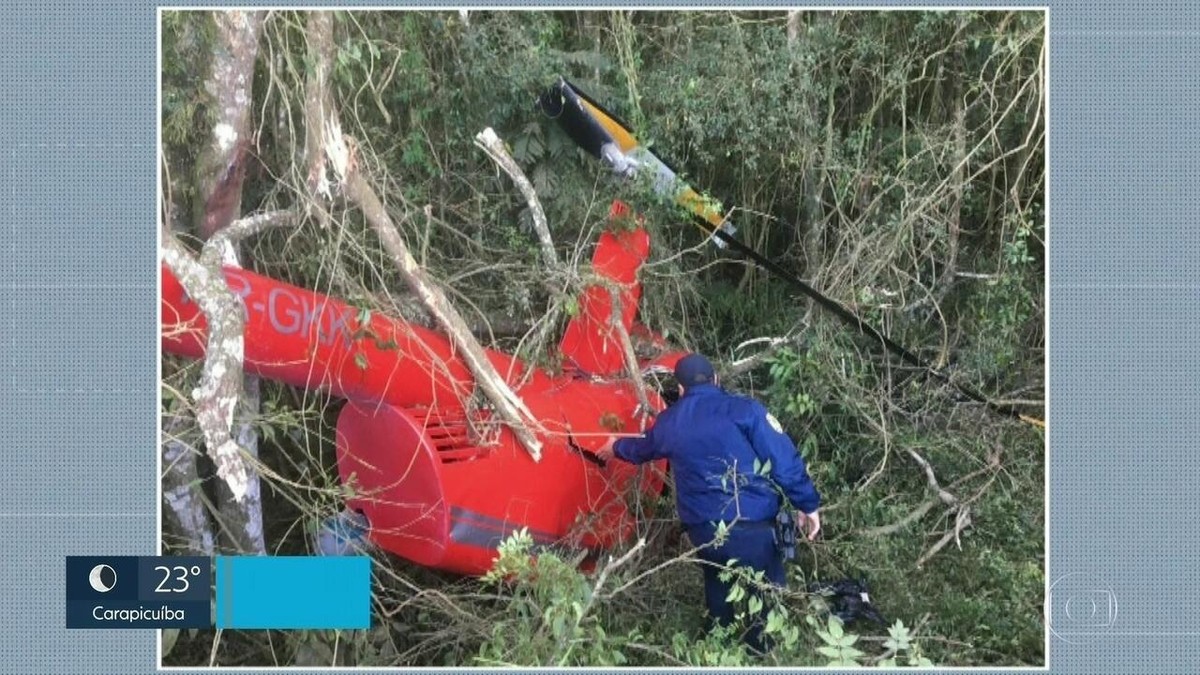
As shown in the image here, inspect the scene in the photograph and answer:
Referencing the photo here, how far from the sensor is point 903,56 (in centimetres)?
420

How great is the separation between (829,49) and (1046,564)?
243 cm

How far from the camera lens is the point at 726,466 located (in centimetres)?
338

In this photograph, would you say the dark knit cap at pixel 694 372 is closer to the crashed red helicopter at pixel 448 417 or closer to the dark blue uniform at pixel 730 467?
the dark blue uniform at pixel 730 467

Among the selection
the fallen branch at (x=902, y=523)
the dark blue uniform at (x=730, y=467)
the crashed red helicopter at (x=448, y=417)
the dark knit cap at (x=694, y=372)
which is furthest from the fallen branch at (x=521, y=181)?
the fallen branch at (x=902, y=523)

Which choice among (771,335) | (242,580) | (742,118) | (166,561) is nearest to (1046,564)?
(771,335)

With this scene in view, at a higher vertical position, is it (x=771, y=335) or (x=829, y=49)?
(x=829, y=49)

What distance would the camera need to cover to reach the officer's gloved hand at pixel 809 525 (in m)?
3.53

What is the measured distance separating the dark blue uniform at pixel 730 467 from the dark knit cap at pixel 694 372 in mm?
27

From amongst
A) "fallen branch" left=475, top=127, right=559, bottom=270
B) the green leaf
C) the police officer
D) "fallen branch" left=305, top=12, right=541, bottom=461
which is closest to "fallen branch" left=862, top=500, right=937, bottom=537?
the police officer

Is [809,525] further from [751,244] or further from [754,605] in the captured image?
[751,244]

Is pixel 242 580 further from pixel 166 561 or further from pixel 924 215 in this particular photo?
pixel 924 215

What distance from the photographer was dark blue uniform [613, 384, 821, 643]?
3.38 meters
